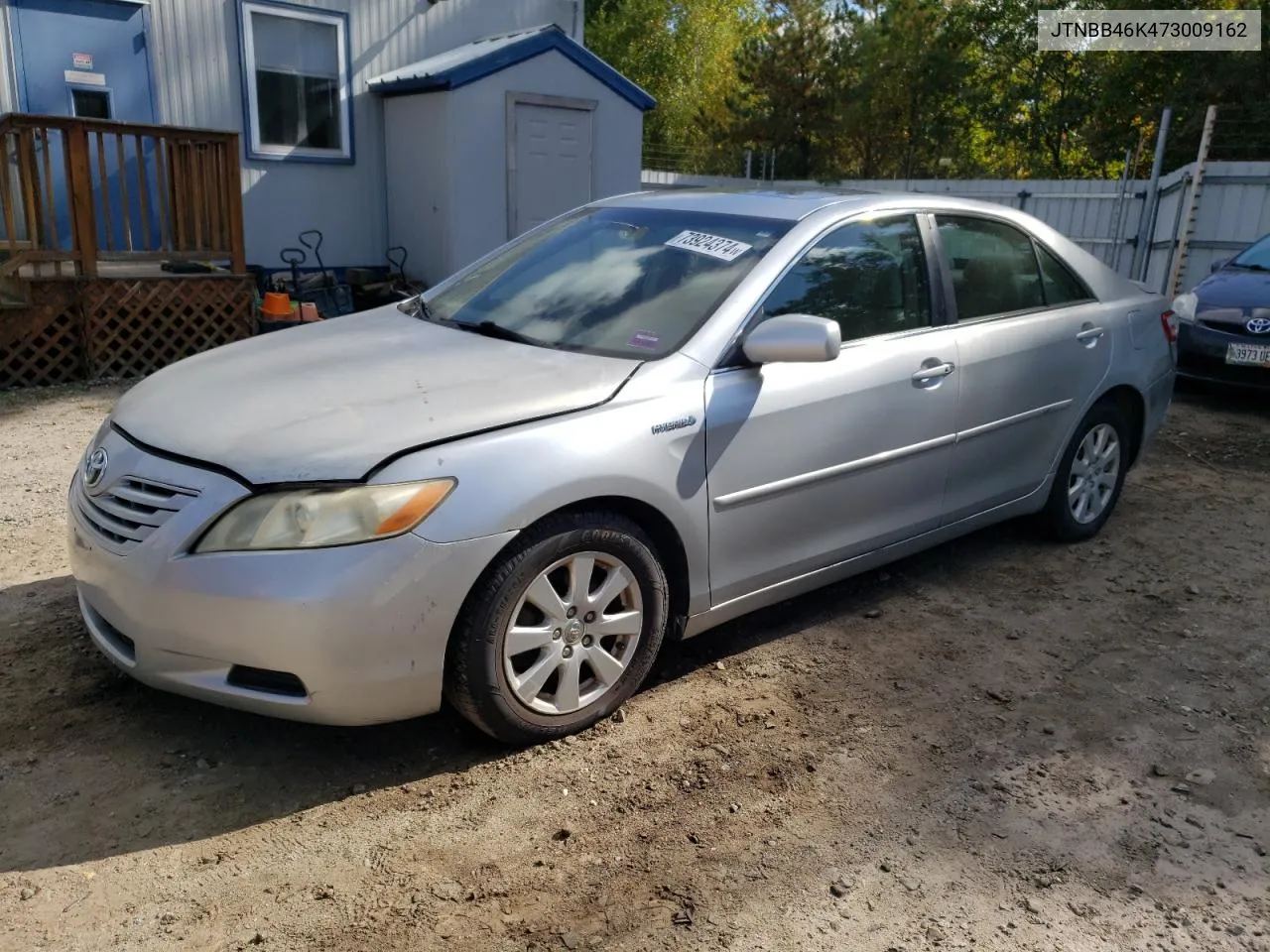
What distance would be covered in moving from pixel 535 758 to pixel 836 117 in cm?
3100

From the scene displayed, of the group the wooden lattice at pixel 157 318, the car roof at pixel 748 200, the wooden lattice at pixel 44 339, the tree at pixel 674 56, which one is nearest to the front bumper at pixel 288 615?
the car roof at pixel 748 200

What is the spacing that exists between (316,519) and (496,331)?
1205 mm

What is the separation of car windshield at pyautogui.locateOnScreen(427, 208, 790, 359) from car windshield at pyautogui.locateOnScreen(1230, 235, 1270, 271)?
679 centimetres

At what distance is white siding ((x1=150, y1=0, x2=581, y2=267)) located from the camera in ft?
31.2

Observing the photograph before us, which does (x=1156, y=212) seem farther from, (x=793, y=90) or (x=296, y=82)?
(x=793, y=90)

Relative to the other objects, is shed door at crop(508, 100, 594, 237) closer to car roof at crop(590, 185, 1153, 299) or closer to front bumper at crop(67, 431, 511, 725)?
car roof at crop(590, 185, 1153, 299)

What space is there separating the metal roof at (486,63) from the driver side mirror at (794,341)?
7807mm

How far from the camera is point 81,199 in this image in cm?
753

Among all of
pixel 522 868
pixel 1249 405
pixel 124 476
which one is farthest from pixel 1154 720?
pixel 1249 405

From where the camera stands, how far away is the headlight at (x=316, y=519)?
2664 mm

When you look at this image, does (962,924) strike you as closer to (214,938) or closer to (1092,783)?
(1092,783)

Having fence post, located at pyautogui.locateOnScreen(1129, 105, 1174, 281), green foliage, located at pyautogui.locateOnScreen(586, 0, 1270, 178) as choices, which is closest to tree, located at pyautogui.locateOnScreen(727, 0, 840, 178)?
green foliage, located at pyautogui.locateOnScreen(586, 0, 1270, 178)

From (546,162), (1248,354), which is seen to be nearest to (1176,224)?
(1248,354)

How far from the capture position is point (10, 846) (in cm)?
262
